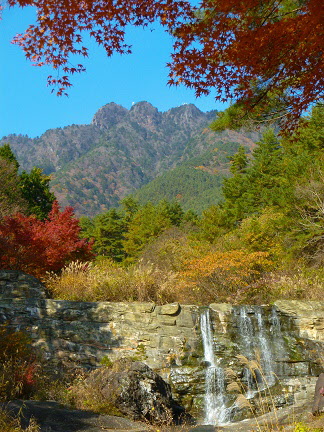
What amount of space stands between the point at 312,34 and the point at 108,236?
3383 cm

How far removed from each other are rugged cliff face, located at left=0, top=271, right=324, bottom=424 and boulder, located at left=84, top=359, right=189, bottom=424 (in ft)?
3.19

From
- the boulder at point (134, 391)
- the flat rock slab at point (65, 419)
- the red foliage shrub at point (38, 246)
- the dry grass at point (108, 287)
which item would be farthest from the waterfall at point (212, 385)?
the red foliage shrub at point (38, 246)

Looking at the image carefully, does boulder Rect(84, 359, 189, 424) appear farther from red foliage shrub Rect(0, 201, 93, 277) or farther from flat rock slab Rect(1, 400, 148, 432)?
red foliage shrub Rect(0, 201, 93, 277)

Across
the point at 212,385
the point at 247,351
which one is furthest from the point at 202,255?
the point at 212,385

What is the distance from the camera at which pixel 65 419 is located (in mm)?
5266

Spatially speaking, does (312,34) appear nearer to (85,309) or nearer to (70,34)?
(70,34)

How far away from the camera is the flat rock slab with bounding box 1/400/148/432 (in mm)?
4883

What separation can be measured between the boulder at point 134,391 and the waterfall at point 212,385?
0.67 metres

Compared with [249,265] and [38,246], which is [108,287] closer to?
[38,246]

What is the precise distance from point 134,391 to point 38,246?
15.7ft

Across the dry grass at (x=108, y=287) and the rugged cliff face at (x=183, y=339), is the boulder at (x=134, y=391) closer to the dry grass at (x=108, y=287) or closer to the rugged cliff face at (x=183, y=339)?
the rugged cliff face at (x=183, y=339)

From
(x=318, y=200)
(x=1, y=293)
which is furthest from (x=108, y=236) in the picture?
(x=1, y=293)

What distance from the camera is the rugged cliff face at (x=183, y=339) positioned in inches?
317

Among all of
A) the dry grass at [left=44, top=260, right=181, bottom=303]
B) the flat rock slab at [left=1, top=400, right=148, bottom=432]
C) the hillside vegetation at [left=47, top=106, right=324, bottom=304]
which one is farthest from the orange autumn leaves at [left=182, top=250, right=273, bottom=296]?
the flat rock slab at [left=1, top=400, right=148, bottom=432]
